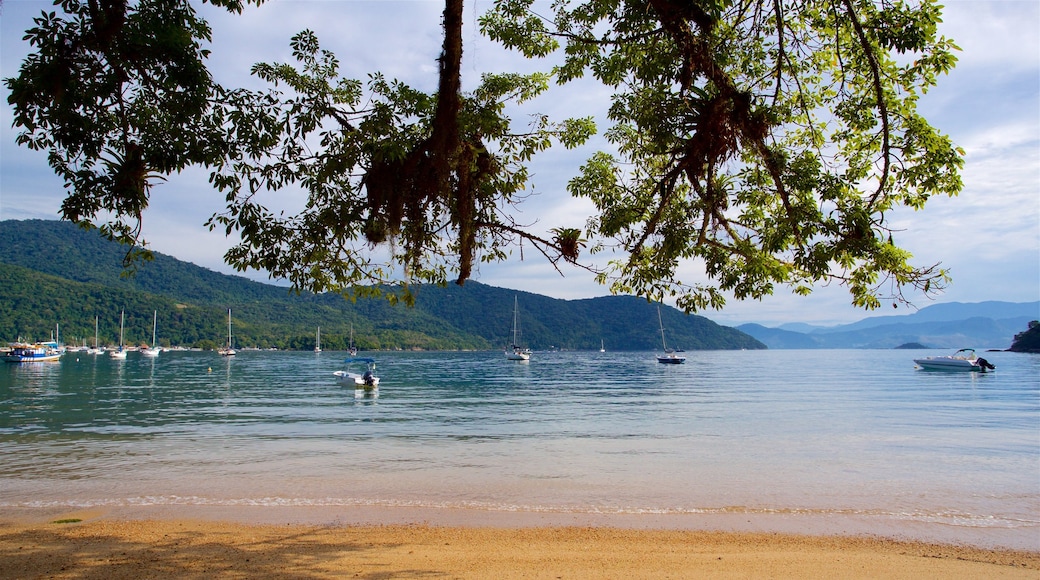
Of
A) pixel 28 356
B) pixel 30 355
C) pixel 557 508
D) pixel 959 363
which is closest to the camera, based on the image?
pixel 557 508

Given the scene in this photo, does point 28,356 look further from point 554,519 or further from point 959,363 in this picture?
point 959,363

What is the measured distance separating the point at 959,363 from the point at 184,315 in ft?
531

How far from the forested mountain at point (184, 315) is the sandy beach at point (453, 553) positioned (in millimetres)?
140915

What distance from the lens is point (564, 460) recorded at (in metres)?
16.8

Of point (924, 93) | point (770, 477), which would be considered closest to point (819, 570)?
point (924, 93)

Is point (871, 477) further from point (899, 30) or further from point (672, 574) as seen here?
point (899, 30)

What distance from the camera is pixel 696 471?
15.2 metres

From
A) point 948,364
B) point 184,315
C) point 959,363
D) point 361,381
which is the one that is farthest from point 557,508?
point 184,315

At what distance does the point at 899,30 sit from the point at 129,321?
167 metres

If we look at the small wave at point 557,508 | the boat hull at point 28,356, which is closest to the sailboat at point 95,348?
the boat hull at point 28,356

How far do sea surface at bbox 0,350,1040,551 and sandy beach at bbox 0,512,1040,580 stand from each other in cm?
125

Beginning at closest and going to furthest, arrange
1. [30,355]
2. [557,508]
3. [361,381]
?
[557,508] → [361,381] → [30,355]

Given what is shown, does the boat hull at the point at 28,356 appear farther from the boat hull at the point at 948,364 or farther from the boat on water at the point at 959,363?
the boat hull at the point at 948,364

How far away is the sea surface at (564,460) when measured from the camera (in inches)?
450
